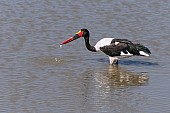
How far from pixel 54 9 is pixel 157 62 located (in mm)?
6373

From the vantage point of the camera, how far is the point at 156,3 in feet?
73.2

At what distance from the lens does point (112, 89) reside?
43.3 ft

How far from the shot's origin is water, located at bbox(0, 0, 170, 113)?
12102 millimetres

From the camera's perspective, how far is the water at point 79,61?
39.7 ft

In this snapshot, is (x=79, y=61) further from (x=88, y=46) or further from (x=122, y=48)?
(x=122, y=48)

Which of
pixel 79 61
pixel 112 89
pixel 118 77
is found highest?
pixel 79 61

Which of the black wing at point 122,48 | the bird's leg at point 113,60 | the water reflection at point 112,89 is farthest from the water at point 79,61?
the black wing at point 122,48

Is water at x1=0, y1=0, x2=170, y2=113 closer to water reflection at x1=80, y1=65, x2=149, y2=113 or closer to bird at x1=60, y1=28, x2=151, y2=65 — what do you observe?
water reflection at x1=80, y1=65, x2=149, y2=113

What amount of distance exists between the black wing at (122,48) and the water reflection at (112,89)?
1.06 feet

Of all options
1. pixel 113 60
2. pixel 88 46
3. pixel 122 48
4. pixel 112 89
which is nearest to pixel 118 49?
pixel 122 48

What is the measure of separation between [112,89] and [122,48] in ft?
7.22

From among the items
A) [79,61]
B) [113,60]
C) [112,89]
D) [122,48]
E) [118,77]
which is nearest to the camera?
[112,89]

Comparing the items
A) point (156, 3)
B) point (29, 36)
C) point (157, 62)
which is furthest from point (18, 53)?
point (156, 3)

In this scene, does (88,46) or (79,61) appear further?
(88,46)
